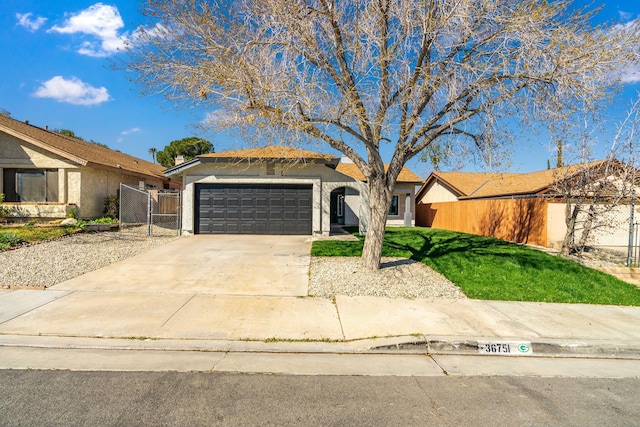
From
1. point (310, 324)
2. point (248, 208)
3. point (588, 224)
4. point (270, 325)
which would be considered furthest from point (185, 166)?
point (588, 224)

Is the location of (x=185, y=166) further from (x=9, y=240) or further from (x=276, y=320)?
(x=276, y=320)

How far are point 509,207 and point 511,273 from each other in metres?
8.27

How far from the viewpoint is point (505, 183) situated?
61.0 ft

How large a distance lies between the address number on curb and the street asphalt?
14 mm

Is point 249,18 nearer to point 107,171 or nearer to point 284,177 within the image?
point 284,177

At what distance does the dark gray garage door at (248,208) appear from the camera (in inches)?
591

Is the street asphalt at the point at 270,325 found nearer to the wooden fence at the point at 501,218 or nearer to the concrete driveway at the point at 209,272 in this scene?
the concrete driveway at the point at 209,272

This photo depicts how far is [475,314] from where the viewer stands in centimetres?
607

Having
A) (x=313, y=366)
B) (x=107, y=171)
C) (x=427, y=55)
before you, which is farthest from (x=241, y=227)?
(x=313, y=366)

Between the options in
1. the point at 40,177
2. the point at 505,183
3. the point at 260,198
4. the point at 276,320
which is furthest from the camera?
the point at 505,183

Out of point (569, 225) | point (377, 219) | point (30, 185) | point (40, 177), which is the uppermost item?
point (40, 177)

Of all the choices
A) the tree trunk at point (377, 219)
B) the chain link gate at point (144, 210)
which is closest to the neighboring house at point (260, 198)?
the chain link gate at point (144, 210)

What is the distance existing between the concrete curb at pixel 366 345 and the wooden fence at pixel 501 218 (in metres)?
9.83

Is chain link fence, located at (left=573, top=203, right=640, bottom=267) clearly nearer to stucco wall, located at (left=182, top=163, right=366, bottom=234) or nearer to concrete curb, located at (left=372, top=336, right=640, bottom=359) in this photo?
concrete curb, located at (left=372, top=336, right=640, bottom=359)
